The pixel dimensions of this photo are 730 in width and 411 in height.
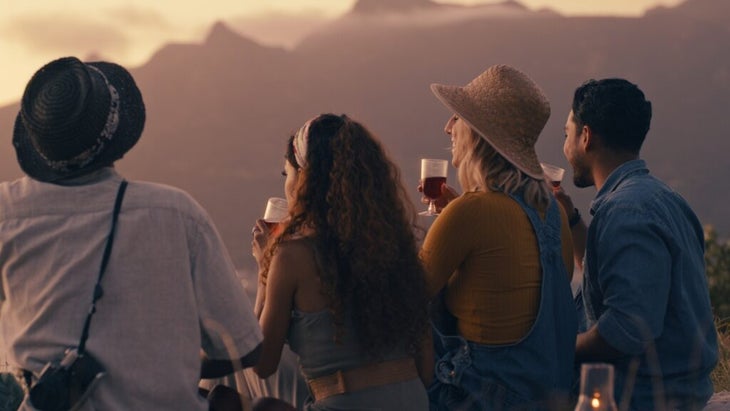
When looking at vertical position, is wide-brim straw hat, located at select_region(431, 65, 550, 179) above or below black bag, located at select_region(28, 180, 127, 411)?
above

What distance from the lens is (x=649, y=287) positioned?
440 centimetres

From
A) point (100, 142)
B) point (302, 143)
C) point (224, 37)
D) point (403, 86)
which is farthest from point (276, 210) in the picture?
point (224, 37)

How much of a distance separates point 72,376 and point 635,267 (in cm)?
224

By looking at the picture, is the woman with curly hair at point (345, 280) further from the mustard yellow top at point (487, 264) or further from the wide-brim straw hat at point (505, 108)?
the wide-brim straw hat at point (505, 108)

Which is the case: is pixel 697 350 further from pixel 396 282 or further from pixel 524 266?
pixel 396 282

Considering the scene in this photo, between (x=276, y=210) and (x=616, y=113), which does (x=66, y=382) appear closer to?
(x=276, y=210)

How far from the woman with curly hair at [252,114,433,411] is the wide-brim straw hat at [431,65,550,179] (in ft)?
1.68

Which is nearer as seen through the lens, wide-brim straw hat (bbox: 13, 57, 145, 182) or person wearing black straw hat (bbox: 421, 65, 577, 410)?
wide-brim straw hat (bbox: 13, 57, 145, 182)

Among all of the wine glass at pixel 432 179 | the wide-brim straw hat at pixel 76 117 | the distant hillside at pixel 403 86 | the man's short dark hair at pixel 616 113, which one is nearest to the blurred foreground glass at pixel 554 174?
the man's short dark hair at pixel 616 113

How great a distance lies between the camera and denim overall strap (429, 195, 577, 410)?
436 centimetres

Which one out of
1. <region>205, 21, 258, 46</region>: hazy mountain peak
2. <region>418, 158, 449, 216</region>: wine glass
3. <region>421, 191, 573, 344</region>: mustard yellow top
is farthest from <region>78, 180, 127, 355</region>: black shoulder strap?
<region>205, 21, 258, 46</region>: hazy mountain peak

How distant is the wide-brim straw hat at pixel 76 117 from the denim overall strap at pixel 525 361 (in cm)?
170

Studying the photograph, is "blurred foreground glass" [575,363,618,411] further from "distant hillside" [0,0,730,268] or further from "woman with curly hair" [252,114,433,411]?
"distant hillside" [0,0,730,268]

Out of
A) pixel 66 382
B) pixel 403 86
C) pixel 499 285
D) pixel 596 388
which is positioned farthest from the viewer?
pixel 403 86
